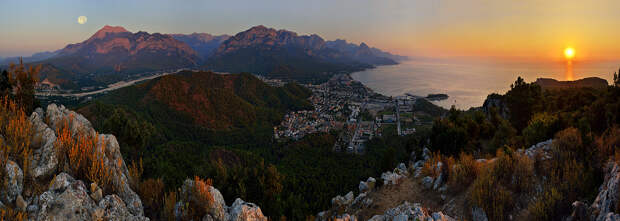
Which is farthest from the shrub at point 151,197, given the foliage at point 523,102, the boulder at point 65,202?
the foliage at point 523,102

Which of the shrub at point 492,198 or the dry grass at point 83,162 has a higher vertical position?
the dry grass at point 83,162

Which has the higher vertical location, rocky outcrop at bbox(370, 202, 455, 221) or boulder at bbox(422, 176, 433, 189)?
rocky outcrop at bbox(370, 202, 455, 221)

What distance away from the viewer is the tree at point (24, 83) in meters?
9.16

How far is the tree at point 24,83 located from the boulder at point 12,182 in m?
5.19

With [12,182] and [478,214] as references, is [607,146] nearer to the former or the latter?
[478,214]

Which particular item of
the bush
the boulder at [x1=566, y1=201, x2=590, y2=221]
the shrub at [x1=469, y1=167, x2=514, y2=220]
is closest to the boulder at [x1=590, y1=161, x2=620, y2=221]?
the boulder at [x1=566, y1=201, x2=590, y2=221]

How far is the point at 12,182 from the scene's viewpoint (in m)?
5.20

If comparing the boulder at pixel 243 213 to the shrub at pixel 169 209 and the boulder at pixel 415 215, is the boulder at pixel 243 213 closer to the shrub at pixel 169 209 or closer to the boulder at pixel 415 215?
the shrub at pixel 169 209

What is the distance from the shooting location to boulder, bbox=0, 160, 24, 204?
5090mm

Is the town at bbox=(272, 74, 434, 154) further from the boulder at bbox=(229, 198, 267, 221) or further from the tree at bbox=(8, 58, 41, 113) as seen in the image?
the tree at bbox=(8, 58, 41, 113)

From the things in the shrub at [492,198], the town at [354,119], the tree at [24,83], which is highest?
the tree at [24,83]

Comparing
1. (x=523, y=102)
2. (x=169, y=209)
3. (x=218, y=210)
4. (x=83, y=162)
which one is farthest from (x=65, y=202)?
(x=523, y=102)

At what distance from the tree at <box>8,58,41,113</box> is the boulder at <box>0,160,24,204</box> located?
519 cm

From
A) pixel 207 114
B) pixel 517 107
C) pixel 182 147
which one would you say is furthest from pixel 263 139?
pixel 517 107
